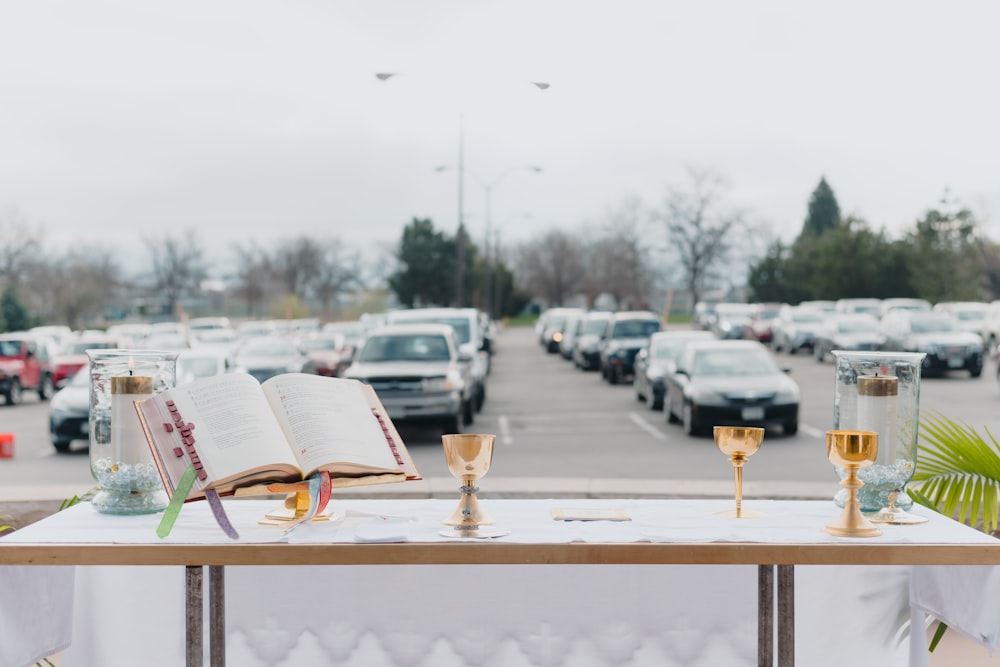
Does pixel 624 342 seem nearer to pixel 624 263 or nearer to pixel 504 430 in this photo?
pixel 504 430

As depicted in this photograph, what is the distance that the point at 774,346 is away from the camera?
47.9m

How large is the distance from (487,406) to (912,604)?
20357 mm

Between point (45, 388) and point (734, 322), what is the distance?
3570cm

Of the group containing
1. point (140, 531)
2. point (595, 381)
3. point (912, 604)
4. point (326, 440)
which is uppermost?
point (326, 440)

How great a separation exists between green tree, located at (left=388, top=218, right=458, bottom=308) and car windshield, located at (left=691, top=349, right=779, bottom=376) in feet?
233

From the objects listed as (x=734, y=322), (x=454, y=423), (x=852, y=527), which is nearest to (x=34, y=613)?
(x=852, y=527)

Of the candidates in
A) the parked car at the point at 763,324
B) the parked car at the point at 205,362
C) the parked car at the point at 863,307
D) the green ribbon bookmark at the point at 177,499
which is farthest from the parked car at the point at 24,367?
the parked car at the point at 863,307

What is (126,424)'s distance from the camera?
405 cm

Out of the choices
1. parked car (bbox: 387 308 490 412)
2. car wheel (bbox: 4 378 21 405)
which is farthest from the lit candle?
car wheel (bbox: 4 378 21 405)

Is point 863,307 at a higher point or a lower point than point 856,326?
higher

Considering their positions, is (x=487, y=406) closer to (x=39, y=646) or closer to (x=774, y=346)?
(x=39, y=646)

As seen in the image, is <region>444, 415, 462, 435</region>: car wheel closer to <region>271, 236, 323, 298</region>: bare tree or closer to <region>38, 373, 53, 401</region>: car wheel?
<region>38, 373, 53, 401</region>: car wheel

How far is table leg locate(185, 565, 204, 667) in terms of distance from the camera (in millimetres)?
3719

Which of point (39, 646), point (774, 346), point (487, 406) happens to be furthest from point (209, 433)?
point (774, 346)
